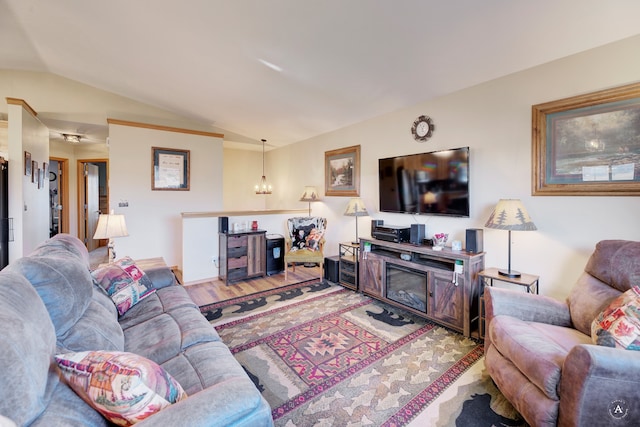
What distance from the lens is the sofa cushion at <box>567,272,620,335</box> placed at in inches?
72.3

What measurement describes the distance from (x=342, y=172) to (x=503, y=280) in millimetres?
2846

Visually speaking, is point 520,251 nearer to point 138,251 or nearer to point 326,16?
point 326,16

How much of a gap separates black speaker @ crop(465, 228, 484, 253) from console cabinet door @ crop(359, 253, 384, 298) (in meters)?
0.99

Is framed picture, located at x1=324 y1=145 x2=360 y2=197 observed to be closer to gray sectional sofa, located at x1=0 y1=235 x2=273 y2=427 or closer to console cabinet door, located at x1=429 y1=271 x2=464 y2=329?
console cabinet door, located at x1=429 y1=271 x2=464 y2=329

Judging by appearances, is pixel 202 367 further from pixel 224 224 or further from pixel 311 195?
pixel 311 195

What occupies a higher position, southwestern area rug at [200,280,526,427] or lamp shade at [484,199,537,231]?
lamp shade at [484,199,537,231]

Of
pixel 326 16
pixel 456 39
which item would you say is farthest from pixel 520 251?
pixel 326 16

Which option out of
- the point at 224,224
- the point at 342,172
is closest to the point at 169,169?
the point at 224,224

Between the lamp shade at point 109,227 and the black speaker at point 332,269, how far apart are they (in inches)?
103

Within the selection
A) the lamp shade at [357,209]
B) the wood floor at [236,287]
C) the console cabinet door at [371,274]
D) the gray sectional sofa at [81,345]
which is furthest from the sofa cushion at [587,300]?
the wood floor at [236,287]

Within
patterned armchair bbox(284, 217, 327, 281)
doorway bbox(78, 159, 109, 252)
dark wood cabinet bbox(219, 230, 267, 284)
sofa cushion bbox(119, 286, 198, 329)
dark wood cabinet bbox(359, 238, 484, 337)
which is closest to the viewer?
sofa cushion bbox(119, 286, 198, 329)

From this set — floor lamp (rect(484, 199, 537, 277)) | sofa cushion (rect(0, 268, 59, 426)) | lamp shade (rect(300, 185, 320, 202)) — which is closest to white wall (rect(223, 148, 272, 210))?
lamp shade (rect(300, 185, 320, 202))

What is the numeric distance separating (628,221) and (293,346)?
9.23ft

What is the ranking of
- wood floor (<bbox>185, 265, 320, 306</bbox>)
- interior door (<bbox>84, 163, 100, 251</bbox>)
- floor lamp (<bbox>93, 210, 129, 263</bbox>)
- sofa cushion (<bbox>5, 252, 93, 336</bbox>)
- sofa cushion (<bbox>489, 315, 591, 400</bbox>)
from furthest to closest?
1. interior door (<bbox>84, 163, 100, 251</bbox>)
2. wood floor (<bbox>185, 265, 320, 306</bbox>)
3. floor lamp (<bbox>93, 210, 129, 263</bbox>)
4. sofa cushion (<bbox>489, 315, 591, 400</bbox>)
5. sofa cushion (<bbox>5, 252, 93, 336</bbox>)
